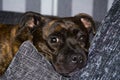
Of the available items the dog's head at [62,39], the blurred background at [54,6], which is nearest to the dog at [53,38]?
the dog's head at [62,39]

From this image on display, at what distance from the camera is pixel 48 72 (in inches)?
46.5

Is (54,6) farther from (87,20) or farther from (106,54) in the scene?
(106,54)

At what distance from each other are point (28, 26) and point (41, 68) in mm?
1078

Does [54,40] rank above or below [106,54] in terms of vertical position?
below

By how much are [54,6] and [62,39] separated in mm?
1794

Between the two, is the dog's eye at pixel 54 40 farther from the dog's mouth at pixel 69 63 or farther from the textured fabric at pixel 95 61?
the textured fabric at pixel 95 61

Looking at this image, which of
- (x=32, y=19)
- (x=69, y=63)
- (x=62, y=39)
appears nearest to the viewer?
(x=69, y=63)

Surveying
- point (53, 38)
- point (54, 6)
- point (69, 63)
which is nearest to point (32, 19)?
point (53, 38)

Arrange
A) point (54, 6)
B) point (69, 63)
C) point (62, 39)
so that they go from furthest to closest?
point (54, 6), point (62, 39), point (69, 63)

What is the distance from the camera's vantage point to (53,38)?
2.08m

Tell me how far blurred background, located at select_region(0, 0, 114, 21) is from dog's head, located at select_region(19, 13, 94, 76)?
58.5 inches

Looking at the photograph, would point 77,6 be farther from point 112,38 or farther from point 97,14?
point 112,38

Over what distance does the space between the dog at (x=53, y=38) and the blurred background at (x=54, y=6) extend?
4.54 ft

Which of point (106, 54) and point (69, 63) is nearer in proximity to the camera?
point (106, 54)
